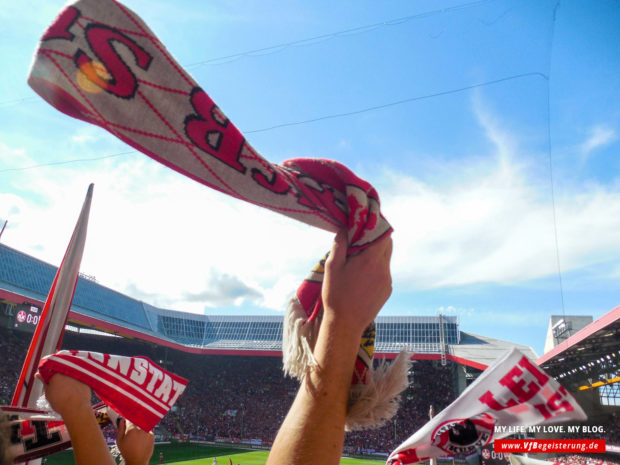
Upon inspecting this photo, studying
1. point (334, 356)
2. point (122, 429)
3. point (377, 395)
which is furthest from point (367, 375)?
point (122, 429)

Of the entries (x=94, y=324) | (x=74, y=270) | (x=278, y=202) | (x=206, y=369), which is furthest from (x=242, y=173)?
(x=206, y=369)

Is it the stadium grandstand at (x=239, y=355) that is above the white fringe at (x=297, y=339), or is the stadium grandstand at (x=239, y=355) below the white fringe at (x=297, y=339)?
above

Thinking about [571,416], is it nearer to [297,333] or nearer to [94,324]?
[297,333]

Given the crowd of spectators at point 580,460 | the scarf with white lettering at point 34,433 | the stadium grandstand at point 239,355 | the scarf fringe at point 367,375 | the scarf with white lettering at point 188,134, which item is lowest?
the crowd of spectators at point 580,460

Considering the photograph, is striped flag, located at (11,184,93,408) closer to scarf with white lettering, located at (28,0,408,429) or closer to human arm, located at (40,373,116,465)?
human arm, located at (40,373,116,465)

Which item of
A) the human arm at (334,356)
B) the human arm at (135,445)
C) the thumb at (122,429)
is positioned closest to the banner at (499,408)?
the human arm at (334,356)

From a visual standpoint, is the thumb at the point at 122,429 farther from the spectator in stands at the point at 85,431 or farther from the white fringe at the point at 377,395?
the white fringe at the point at 377,395

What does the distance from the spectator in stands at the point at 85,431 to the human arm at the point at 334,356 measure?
0.67 meters

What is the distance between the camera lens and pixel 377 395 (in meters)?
1.03

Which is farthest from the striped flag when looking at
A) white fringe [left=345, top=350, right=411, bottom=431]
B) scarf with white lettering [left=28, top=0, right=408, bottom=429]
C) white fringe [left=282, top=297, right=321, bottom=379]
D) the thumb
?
white fringe [left=345, top=350, right=411, bottom=431]

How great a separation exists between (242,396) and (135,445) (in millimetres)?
36065

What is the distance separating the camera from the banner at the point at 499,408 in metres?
1.49

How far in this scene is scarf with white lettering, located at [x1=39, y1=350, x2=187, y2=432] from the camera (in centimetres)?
145

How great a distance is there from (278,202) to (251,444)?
33.3 meters
